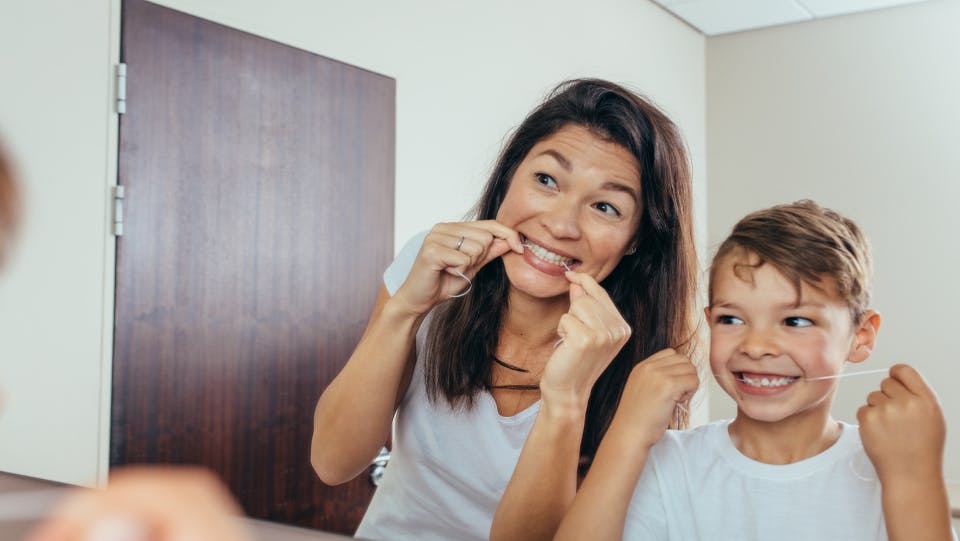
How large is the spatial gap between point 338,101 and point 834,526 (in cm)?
152

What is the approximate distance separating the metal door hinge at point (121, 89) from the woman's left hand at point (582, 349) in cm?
99

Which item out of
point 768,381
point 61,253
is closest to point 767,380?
point 768,381

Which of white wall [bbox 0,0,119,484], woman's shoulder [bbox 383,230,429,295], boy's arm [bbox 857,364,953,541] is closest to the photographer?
boy's arm [bbox 857,364,953,541]

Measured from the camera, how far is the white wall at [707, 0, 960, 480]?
3361 millimetres

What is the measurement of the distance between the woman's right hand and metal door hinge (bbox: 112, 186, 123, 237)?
724 millimetres

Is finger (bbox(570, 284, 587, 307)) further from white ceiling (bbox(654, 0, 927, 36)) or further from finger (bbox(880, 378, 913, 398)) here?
white ceiling (bbox(654, 0, 927, 36))

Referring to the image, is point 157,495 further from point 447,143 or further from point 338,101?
point 447,143

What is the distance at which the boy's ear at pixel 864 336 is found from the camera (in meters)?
0.96

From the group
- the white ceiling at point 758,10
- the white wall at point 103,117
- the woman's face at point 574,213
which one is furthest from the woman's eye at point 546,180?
the white ceiling at point 758,10

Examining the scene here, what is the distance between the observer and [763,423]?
Answer: 950 mm

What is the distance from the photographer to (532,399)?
3.62ft

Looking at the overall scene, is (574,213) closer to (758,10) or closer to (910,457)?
(910,457)

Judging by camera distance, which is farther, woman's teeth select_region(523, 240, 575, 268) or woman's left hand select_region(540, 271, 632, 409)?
woman's teeth select_region(523, 240, 575, 268)

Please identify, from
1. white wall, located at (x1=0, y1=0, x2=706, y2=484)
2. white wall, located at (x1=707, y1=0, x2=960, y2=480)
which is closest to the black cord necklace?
white wall, located at (x1=0, y1=0, x2=706, y2=484)
